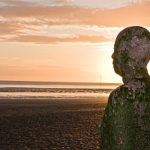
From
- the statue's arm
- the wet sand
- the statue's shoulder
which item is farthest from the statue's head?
the wet sand

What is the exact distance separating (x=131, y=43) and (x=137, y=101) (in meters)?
0.46

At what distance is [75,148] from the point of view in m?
22.7

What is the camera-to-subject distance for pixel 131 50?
3.52 metres

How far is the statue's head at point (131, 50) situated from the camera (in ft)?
11.5

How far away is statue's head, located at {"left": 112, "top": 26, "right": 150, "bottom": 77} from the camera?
138 inches

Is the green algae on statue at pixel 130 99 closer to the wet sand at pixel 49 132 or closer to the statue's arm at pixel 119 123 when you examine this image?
the statue's arm at pixel 119 123

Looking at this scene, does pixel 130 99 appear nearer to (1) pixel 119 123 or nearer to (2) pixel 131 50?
(1) pixel 119 123

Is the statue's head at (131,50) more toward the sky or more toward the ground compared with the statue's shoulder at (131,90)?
more toward the sky

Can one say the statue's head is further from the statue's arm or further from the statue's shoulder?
the statue's arm

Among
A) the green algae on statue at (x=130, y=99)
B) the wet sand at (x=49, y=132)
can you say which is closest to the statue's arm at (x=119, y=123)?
the green algae on statue at (x=130, y=99)

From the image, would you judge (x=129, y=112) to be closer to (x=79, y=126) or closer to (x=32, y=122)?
(x=79, y=126)

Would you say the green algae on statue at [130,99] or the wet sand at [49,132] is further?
the wet sand at [49,132]

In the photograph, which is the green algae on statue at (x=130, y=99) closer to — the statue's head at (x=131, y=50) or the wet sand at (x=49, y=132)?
the statue's head at (x=131, y=50)

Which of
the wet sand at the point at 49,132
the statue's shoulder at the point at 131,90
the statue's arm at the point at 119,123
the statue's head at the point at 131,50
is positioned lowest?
the wet sand at the point at 49,132
